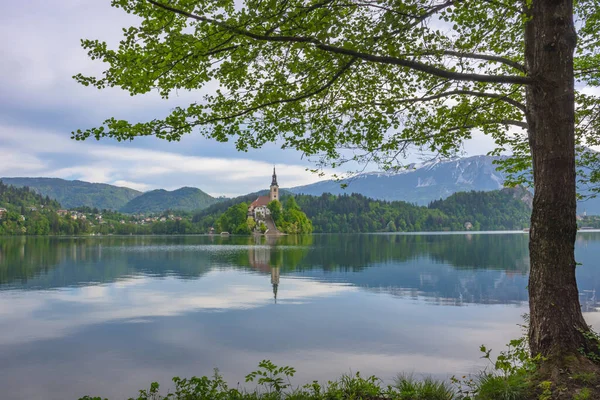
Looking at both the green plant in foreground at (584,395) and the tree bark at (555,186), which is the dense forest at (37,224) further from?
the green plant in foreground at (584,395)

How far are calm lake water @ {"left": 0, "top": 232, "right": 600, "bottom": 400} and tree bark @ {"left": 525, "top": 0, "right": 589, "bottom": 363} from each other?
4543 millimetres

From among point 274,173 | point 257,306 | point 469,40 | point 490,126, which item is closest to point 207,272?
point 257,306

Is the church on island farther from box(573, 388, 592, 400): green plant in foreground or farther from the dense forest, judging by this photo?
box(573, 388, 592, 400): green plant in foreground

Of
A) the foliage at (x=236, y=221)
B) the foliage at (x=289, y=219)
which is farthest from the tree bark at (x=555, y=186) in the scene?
the foliage at (x=236, y=221)

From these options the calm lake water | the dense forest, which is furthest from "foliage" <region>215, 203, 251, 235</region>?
the calm lake water

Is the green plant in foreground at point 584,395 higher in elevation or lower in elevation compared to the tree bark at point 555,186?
lower

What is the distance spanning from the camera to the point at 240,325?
16.3 m

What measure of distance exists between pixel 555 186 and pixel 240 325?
12227 millimetres

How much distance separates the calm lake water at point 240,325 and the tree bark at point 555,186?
4.54 m

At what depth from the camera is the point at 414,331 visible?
1516cm

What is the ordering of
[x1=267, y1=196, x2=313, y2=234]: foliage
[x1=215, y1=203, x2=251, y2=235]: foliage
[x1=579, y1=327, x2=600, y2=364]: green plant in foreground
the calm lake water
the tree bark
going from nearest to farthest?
[x1=579, y1=327, x2=600, y2=364]: green plant in foreground
the tree bark
the calm lake water
[x1=267, y1=196, x2=313, y2=234]: foliage
[x1=215, y1=203, x2=251, y2=235]: foliage

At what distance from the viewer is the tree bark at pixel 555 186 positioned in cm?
702

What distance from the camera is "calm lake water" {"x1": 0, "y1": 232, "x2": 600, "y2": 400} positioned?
449 inches

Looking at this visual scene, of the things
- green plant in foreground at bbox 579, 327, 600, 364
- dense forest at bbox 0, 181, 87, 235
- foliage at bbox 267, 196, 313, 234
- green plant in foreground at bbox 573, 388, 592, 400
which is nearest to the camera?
green plant in foreground at bbox 573, 388, 592, 400
